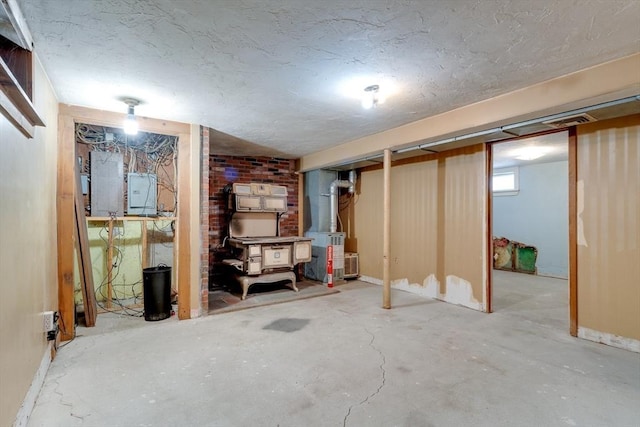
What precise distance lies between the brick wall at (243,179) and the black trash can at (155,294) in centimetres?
174

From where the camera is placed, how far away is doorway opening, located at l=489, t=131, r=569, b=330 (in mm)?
5270

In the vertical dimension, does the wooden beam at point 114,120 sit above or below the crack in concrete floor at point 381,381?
above

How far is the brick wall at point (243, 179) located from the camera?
5.58 meters

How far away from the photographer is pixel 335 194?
20.1 feet

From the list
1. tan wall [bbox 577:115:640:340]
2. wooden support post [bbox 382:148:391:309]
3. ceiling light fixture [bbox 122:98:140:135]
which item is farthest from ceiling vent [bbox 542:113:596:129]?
ceiling light fixture [bbox 122:98:140:135]

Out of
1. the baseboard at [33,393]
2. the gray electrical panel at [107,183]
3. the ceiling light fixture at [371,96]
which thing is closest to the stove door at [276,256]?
the gray electrical panel at [107,183]

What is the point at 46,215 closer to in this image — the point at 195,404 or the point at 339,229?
the point at 195,404

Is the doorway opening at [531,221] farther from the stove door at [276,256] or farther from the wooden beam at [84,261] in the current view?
the wooden beam at [84,261]

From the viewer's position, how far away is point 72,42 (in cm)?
209

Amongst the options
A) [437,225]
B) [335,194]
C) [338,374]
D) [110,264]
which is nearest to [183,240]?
[110,264]

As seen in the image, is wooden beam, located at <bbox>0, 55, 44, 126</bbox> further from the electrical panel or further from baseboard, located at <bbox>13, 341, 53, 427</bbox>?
the electrical panel

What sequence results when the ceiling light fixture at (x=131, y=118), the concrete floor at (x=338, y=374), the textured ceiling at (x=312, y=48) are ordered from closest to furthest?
the textured ceiling at (x=312, y=48) → the concrete floor at (x=338, y=374) → the ceiling light fixture at (x=131, y=118)

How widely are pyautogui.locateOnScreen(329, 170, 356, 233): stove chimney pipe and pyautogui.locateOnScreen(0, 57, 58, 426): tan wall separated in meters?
4.21

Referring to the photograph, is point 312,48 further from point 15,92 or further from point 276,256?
point 276,256
